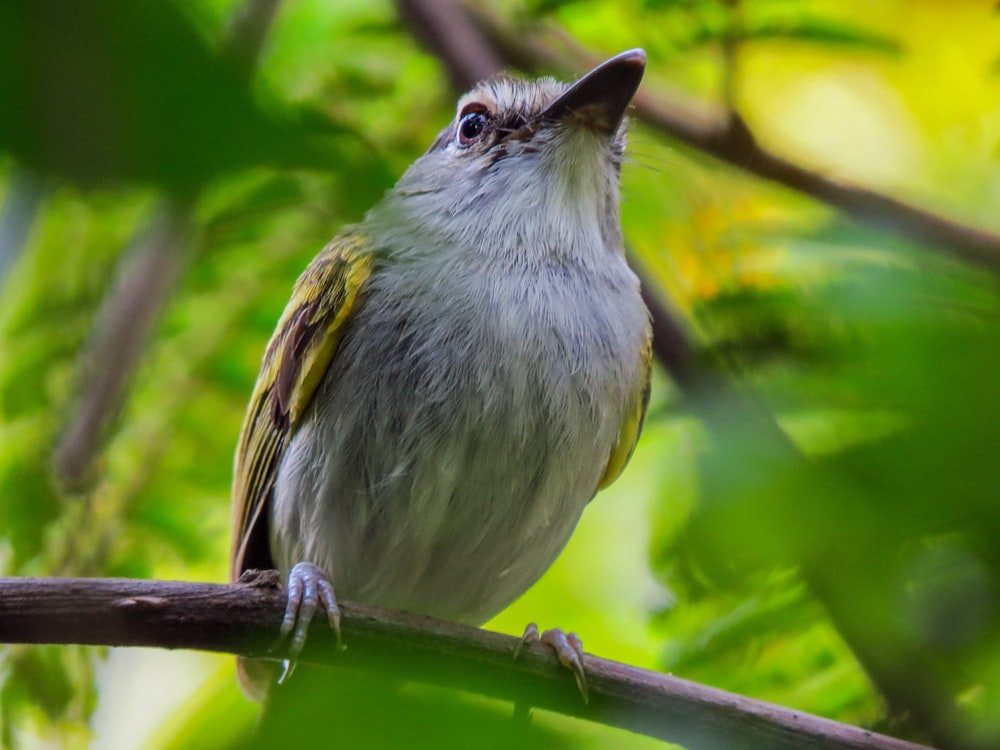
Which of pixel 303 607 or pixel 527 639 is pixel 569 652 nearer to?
pixel 527 639

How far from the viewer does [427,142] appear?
5.00m

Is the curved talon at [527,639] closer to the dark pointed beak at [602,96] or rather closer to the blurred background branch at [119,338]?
the blurred background branch at [119,338]

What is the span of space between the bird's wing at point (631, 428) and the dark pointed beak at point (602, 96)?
77 centimetres

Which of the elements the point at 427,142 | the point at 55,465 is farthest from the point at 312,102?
the point at 427,142

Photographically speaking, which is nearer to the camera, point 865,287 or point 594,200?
point 865,287

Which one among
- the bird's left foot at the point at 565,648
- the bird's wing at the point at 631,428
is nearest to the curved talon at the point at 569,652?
the bird's left foot at the point at 565,648

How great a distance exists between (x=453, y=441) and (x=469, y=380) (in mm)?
196

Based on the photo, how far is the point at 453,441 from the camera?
3.51 meters

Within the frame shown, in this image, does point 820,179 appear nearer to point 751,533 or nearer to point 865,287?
point 865,287

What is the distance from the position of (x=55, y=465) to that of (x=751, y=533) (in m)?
2.89

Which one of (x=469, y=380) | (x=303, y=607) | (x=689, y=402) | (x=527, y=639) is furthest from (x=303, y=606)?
(x=689, y=402)

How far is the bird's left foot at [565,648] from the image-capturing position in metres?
2.86

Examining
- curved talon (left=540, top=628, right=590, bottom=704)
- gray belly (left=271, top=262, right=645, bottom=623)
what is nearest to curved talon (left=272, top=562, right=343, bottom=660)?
gray belly (left=271, top=262, right=645, bottom=623)

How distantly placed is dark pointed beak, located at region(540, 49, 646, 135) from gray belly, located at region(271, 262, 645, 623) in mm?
613
